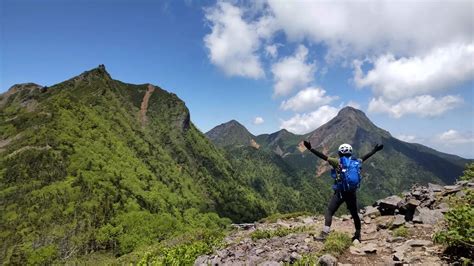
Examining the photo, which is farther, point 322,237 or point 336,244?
point 322,237

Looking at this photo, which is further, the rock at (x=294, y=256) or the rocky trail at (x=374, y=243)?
the rock at (x=294, y=256)

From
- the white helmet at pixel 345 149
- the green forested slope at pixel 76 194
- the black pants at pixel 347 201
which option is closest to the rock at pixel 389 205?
the black pants at pixel 347 201

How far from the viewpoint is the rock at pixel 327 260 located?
36.5 ft

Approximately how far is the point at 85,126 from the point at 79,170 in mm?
44356

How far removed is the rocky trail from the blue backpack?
82.7 inches

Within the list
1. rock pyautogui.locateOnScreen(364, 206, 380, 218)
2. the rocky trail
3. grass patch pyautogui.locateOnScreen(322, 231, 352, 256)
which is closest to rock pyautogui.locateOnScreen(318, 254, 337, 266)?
the rocky trail

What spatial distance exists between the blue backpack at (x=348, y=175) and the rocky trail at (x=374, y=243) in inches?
82.7

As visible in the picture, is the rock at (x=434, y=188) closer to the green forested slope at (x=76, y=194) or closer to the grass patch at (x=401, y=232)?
the grass patch at (x=401, y=232)

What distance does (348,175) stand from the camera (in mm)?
13188

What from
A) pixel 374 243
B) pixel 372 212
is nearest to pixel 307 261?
pixel 374 243

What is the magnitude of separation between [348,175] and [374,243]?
2.77 metres

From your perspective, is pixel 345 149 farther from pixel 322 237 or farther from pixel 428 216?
pixel 428 216

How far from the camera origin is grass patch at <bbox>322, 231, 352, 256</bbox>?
12414 mm

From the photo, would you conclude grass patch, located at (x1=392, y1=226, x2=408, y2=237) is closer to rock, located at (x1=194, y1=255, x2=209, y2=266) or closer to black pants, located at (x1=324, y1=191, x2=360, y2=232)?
black pants, located at (x1=324, y1=191, x2=360, y2=232)
